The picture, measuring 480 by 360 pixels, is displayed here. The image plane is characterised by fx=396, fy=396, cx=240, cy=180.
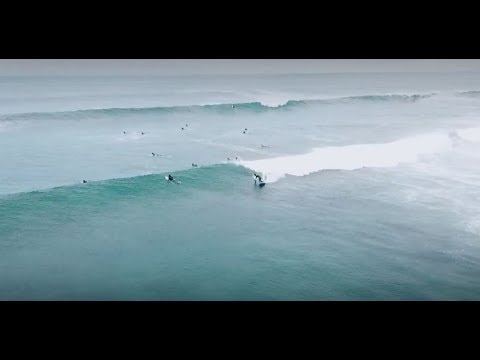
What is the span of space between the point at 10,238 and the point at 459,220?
14.6m

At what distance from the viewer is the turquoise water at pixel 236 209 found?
33.6 ft

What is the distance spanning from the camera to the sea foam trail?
18995 millimetres

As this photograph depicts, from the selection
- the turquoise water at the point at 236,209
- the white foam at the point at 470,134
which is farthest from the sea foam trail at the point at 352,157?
the white foam at the point at 470,134

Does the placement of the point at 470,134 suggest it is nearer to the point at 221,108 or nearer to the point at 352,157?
the point at 352,157

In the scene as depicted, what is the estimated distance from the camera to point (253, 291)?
32.5 ft

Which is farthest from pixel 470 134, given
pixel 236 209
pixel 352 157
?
pixel 236 209

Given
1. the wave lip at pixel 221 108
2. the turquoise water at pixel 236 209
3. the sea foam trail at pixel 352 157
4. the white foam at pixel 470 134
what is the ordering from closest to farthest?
the turquoise water at pixel 236 209 < the sea foam trail at pixel 352 157 < the white foam at pixel 470 134 < the wave lip at pixel 221 108

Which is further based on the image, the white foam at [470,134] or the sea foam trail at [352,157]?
the white foam at [470,134]

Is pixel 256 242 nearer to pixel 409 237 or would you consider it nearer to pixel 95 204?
pixel 409 237

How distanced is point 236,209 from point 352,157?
29.4 ft

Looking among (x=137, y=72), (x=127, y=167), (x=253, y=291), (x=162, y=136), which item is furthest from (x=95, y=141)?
(x=137, y=72)

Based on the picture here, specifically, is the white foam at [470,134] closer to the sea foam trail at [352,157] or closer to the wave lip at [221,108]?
the sea foam trail at [352,157]

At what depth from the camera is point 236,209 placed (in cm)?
1498

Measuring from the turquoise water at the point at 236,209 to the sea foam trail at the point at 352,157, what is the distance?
0.12m
